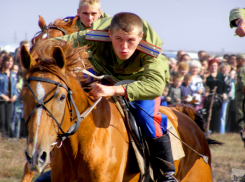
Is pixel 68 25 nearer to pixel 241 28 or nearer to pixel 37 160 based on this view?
pixel 241 28

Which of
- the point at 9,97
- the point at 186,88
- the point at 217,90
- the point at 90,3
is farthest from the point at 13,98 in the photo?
the point at 217,90

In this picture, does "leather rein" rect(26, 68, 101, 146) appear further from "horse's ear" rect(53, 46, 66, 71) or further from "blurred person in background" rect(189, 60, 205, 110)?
"blurred person in background" rect(189, 60, 205, 110)

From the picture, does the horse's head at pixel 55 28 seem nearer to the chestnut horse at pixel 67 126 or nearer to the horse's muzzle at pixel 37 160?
the chestnut horse at pixel 67 126

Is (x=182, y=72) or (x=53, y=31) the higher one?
A: (x=53, y=31)

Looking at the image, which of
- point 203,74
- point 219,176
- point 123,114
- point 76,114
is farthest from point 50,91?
point 203,74

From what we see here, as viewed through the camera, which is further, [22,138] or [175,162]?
Result: [22,138]

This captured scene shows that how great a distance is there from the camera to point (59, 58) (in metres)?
2.46

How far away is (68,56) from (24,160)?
14.0 feet

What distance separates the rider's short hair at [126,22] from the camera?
2.84 metres

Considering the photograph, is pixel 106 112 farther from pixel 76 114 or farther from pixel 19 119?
pixel 19 119

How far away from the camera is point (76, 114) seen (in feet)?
8.36

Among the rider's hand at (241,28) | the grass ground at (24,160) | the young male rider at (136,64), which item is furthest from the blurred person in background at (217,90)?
the young male rider at (136,64)

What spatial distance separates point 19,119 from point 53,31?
3.97 meters

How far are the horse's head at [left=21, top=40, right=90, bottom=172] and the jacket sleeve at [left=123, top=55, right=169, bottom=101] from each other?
0.52 m
